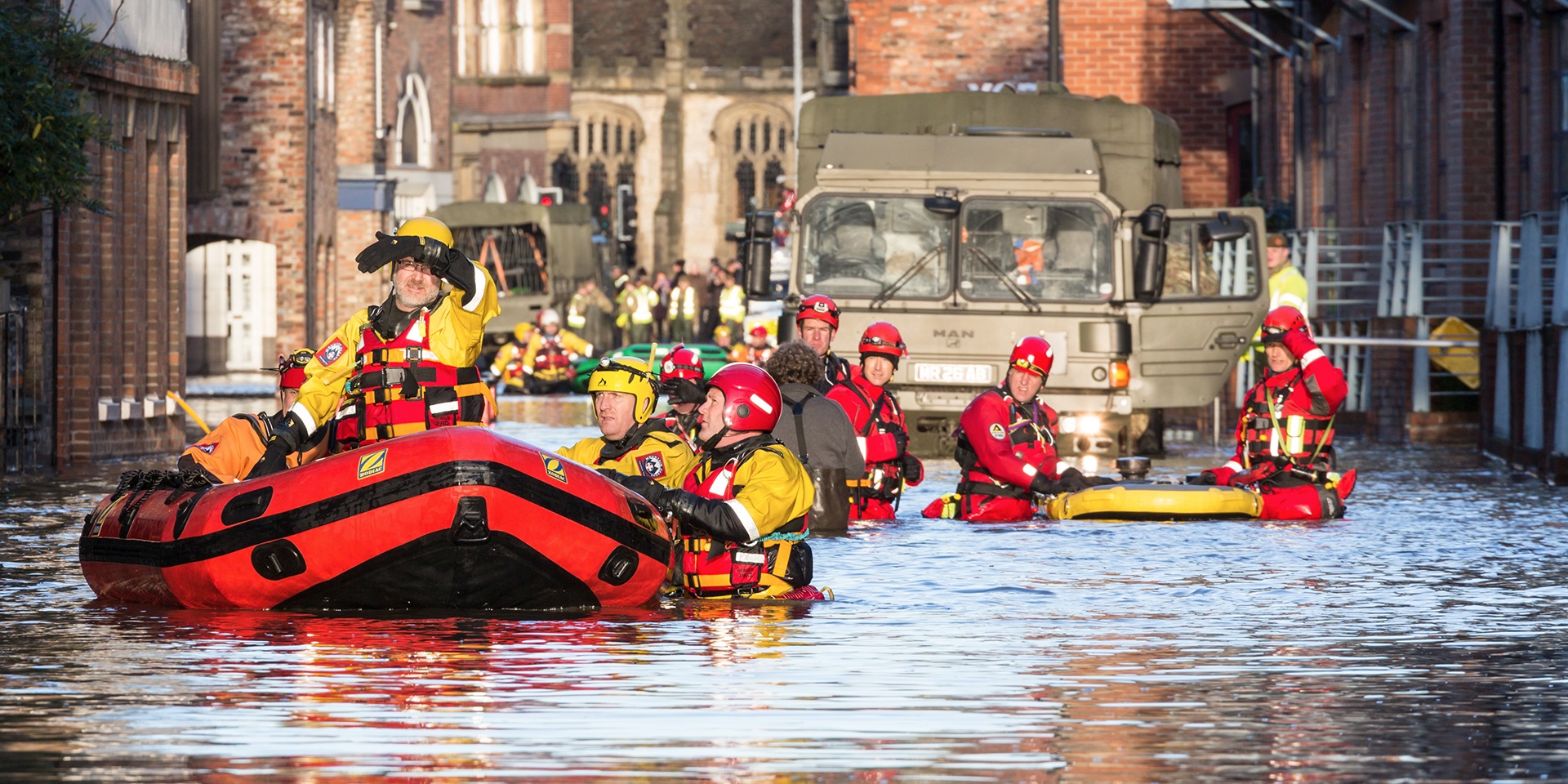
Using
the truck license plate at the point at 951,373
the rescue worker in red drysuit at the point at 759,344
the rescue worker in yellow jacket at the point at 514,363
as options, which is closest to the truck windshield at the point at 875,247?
the truck license plate at the point at 951,373

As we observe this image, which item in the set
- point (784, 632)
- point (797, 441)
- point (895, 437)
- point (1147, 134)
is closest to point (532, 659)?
point (784, 632)

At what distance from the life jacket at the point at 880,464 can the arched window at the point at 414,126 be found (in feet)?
188

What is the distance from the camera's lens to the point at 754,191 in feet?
370

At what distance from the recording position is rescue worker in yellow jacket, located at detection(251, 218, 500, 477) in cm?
1241

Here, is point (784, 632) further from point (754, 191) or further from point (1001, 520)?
point (754, 191)

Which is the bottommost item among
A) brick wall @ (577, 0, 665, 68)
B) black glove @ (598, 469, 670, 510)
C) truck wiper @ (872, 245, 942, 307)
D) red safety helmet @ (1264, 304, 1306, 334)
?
black glove @ (598, 469, 670, 510)

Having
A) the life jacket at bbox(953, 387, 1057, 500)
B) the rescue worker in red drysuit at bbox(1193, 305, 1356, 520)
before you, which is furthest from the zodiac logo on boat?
the rescue worker in red drysuit at bbox(1193, 305, 1356, 520)

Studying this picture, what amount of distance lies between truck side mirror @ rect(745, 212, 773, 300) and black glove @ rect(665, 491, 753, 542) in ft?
39.1

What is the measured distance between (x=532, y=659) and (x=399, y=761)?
8.57 feet

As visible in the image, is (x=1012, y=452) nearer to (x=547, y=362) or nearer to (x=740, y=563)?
(x=740, y=563)

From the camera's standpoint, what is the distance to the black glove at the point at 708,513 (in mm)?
11805

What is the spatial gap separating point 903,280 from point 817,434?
28.3ft

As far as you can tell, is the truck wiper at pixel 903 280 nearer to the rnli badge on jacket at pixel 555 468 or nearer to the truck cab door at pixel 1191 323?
the truck cab door at pixel 1191 323

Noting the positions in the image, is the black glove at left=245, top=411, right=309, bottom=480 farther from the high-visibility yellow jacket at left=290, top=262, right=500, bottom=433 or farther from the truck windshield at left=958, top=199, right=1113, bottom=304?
the truck windshield at left=958, top=199, right=1113, bottom=304
